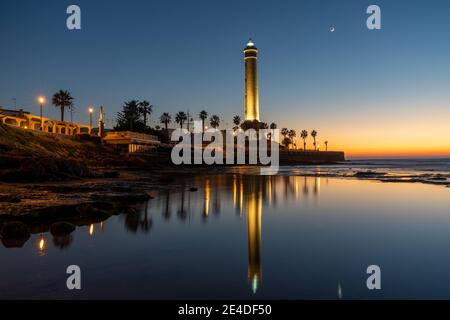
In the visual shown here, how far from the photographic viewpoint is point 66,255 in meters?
8.25

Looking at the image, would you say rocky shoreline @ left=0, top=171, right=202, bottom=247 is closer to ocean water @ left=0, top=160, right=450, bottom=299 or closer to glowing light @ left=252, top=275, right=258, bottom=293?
ocean water @ left=0, top=160, right=450, bottom=299

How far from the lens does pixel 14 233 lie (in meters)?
9.44

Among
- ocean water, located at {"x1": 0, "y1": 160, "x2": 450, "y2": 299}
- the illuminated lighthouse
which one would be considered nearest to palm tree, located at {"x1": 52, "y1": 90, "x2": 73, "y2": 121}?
the illuminated lighthouse

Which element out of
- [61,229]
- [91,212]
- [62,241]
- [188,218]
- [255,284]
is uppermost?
[91,212]

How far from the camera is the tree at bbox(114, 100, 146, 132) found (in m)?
101

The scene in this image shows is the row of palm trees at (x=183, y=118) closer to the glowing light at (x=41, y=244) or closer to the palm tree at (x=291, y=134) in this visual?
the palm tree at (x=291, y=134)

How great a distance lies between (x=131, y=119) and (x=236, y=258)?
96715 millimetres

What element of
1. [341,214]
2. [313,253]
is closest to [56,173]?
[341,214]

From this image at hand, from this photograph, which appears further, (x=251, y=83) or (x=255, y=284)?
(x=251, y=83)

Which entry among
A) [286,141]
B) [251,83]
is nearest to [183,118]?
[251,83]

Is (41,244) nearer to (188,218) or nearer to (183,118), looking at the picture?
(188,218)

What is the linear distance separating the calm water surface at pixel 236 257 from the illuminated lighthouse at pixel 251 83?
11550 cm

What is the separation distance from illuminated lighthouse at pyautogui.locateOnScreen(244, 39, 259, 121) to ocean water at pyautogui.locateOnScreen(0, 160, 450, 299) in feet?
379
